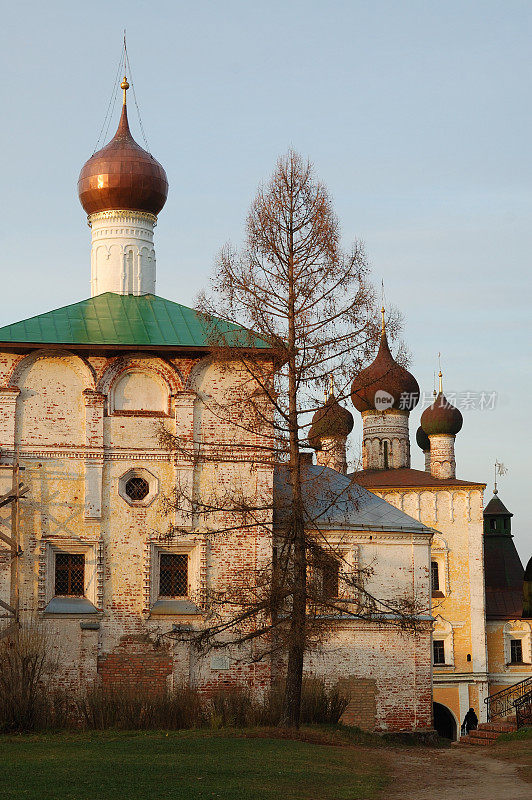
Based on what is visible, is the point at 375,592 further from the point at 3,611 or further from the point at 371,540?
the point at 3,611

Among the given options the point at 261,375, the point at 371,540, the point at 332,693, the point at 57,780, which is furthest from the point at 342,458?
the point at 57,780

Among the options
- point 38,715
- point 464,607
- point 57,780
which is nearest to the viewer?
point 57,780

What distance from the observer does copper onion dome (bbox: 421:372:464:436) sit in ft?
133

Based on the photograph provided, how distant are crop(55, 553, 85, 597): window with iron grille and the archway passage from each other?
66.7ft

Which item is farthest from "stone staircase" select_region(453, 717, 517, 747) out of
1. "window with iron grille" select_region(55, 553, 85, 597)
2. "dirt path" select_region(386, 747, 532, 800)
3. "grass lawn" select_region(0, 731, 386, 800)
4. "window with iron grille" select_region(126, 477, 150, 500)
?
"window with iron grille" select_region(55, 553, 85, 597)

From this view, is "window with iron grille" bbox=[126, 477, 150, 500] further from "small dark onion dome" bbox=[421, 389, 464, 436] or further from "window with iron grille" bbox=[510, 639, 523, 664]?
"small dark onion dome" bbox=[421, 389, 464, 436]

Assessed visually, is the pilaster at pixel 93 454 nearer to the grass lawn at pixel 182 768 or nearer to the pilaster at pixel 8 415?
the pilaster at pixel 8 415

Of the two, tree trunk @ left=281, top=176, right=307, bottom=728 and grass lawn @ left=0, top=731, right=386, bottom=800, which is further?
tree trunk @ left=281, top=176, right=307, bottom=728

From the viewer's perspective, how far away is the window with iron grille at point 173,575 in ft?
61.6

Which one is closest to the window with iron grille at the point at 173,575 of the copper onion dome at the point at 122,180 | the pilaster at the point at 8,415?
the pilaster at the point at 8,415

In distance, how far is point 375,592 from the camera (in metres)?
20.9

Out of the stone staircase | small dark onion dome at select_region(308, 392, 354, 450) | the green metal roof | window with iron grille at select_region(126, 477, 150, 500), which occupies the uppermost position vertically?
the green metal roof

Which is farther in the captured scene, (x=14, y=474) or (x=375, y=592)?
(x=375, y=592)

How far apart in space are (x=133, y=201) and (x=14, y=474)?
262 inches
